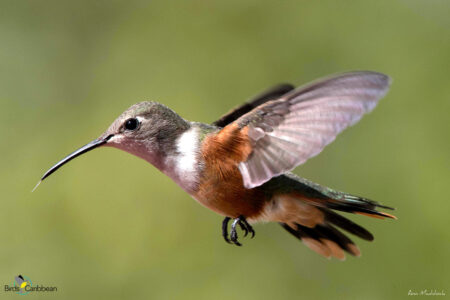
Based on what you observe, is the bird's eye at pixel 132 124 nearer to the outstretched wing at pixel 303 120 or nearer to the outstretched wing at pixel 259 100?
the outstretched wing at pixel 303 120

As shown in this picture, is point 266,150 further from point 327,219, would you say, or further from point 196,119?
point 196,119

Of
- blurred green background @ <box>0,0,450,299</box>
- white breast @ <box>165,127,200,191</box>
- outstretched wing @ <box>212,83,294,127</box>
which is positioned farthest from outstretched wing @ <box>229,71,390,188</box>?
blurred green background @ <box>0,0,450,299</box>

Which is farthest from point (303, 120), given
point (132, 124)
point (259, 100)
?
point (259, 100)

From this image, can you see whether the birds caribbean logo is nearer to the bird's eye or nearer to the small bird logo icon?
the small bird logo icon

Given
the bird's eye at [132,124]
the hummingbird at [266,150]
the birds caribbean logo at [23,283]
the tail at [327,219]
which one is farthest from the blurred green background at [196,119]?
the bird's eye at [132,124]

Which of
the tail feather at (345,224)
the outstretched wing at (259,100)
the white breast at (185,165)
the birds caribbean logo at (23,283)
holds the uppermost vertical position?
the outstretched wing at (259,100)

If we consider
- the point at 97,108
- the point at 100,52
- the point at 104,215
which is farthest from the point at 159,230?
the point at 100,52

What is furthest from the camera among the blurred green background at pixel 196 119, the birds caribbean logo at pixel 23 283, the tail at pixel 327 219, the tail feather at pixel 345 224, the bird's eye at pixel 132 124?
the blurred green background at pixel 196 119

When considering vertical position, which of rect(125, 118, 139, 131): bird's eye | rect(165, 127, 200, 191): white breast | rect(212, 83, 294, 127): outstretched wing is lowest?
rect(165, 127, 200, 191): white breast
